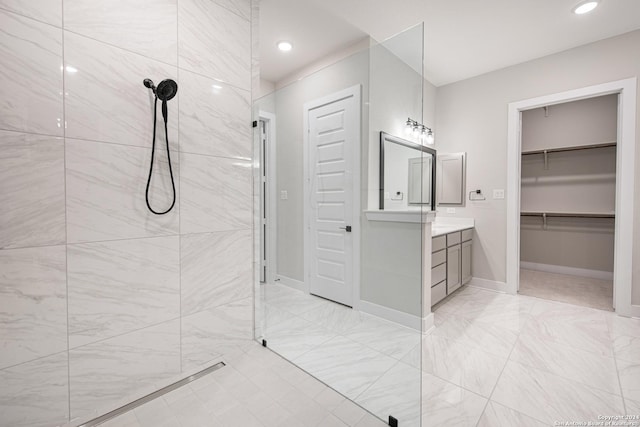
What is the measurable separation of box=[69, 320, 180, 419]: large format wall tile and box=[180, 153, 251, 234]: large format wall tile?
633mm

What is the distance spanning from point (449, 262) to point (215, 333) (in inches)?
95.4

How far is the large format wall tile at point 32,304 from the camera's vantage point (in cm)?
118

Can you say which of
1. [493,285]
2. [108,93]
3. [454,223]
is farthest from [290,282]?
[493,285]

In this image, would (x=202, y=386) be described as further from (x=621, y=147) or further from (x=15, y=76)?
(x=621, y=147)

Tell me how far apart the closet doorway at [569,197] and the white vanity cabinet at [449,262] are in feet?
3.17

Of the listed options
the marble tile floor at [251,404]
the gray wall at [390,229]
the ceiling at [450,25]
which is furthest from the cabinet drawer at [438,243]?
the ceiling at [450,25]

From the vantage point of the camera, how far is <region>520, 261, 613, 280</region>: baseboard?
13.2ft

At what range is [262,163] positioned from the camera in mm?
2227

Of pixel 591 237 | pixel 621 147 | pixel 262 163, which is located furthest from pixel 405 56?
pixel 591 237

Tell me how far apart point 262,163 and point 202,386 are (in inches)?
61.3

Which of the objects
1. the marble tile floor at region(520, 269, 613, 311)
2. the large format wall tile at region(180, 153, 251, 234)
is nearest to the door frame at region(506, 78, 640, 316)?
the marble tile floor at region(520, 269, 613, 311)

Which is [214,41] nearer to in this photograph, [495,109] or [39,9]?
[39,9]

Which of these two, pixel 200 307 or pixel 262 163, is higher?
pixel 262 163

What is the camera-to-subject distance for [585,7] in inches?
92.2
